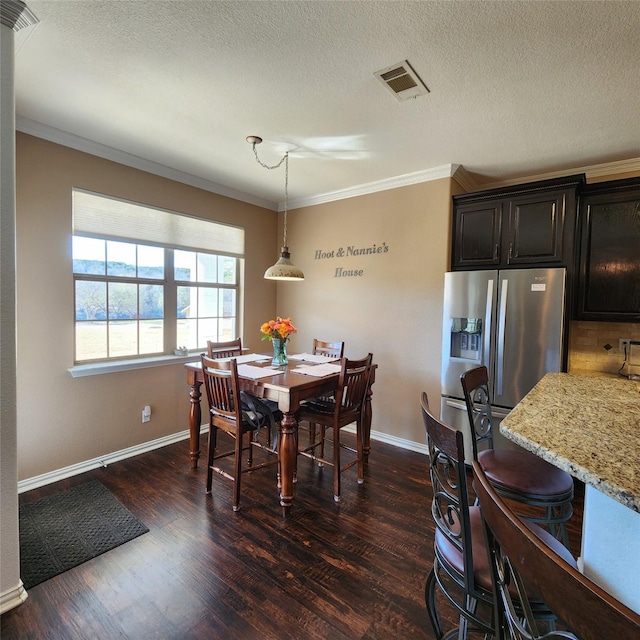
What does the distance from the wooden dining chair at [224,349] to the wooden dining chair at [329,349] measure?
824mm

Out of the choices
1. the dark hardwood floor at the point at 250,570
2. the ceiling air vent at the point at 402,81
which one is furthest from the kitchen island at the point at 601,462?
the ceiling air vent at the point at 402,81

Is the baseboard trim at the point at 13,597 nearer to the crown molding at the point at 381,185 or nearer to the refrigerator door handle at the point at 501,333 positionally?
the refrigerator door handle at the point at 501,333

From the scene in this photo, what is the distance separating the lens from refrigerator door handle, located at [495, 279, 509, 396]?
2834mm

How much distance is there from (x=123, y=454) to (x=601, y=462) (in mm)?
3472

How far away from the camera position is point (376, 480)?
2.83 m

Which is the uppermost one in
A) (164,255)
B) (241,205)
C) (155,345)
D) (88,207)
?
(241,205)

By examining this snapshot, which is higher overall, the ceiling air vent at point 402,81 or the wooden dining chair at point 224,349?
the ceiling air vent at point 402,81

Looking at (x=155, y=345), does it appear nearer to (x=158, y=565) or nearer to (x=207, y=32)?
(x=158, y=565)

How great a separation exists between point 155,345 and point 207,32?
8.80ft

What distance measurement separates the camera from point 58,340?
2.73 m

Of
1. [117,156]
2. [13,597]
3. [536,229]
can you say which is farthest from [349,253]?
[13,597]

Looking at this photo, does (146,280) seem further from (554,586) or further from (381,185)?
(554,586)

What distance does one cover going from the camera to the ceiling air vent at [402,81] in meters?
1.88

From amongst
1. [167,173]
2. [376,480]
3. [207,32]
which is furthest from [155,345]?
[207,32]
